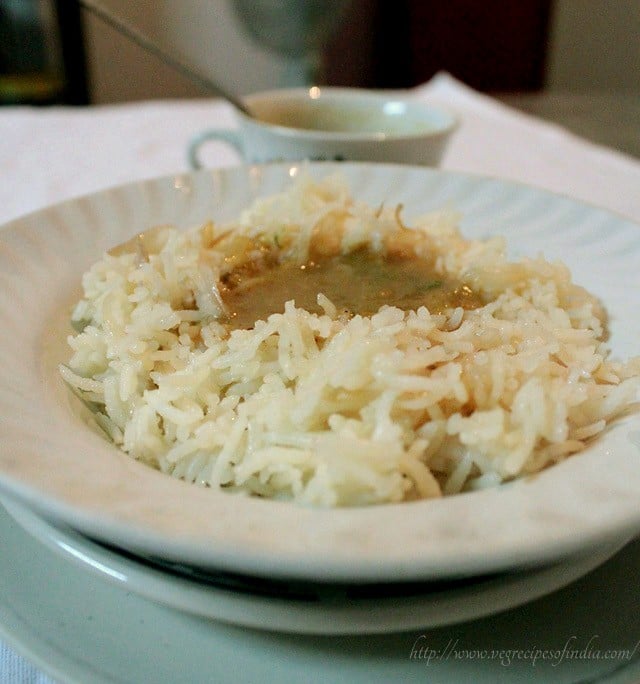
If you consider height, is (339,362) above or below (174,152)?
above

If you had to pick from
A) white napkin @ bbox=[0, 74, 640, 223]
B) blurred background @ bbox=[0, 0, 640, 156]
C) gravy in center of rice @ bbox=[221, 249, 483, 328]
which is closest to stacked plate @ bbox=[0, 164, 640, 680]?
gravy in center of rice @ bbox=[221, 249, 483, 328]

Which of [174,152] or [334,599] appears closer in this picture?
[334,599]

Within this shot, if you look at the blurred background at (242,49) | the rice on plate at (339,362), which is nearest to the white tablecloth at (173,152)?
the rice on plate at (339,362)

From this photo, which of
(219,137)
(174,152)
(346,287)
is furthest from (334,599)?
(174,152)

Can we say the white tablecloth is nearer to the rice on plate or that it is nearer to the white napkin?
the white napkin

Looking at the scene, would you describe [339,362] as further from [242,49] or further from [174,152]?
[242,49]

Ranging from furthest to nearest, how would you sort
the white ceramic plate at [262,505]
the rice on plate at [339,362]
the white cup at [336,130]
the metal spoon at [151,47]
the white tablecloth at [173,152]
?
the white tablecloth at [173,152], the metal spoon at [151,47], the white cup at [336,130], the rice on plate at [339,362], the white ceramic plate at [262,505]

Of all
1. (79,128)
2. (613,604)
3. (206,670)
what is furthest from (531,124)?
(206,670)

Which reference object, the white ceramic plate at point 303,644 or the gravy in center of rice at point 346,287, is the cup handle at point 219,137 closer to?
the gravy in center of rice at point 346,287
